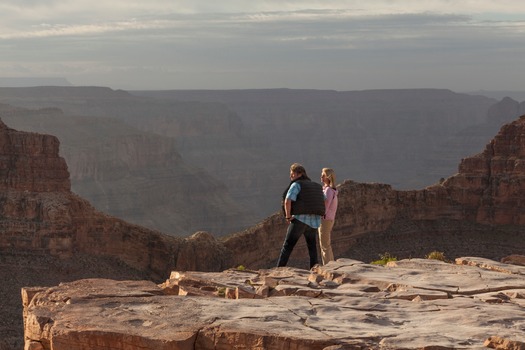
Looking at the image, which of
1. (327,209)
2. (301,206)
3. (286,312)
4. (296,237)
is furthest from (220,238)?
(286,312)

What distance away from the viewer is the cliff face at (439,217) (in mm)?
61494

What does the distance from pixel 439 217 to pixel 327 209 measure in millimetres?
48393

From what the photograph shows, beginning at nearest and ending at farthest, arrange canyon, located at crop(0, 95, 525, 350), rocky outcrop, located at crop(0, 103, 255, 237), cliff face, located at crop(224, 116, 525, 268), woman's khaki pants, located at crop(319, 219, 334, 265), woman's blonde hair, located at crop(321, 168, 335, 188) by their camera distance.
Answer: woman's blonde hair, located at crop(321, 168, 335, 188), woman's khaki pants, located at crop(319, 219, 334, 265), canyon, located at crop(0, 95, 525, 350), cliff face, located at crop(224, 116, 525, 268), rocky outcrop, located at crop(0, 103, 255, 237)

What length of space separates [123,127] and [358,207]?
97.6 meters

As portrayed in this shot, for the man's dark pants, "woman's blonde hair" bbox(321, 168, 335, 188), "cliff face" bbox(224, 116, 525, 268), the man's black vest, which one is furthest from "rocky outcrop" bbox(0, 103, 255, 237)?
the man's black vest

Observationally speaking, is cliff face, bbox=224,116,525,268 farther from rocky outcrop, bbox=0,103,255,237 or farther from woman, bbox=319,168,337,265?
rocky outcrop, bbox=0,103,255,237

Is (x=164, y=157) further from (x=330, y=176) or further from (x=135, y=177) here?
(x=330, y=176)

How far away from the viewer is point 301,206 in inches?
763

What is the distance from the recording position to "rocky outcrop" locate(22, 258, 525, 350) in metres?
11.9

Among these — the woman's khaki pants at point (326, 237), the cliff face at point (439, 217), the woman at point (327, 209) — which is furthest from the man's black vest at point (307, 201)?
the cliff face at point (439, 217)

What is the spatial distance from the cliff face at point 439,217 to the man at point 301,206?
39.9m

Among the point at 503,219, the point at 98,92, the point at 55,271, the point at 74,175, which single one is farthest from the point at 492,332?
the point at 98,92

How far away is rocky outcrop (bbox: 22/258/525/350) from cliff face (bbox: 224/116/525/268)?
44.0 metres

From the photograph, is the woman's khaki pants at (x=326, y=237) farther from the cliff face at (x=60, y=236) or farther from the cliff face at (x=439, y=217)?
the cliff face at (x=439, y=217)
